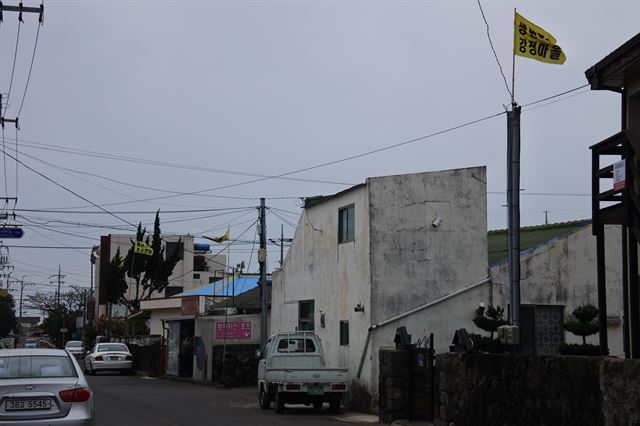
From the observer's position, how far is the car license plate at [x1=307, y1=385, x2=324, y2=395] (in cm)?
2008

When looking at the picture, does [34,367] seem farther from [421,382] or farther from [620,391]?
[421,382]

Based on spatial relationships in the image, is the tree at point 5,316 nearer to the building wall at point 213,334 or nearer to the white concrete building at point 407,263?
the building wall at point 213,334

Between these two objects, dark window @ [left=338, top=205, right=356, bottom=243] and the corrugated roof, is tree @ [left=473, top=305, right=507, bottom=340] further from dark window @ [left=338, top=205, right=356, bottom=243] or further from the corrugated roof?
dark window @ [left=338, top=205, right=356, bottom=243]

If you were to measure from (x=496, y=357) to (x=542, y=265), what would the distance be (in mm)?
9110

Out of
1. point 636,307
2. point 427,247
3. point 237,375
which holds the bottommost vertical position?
point 237,375

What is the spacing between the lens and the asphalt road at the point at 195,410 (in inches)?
698

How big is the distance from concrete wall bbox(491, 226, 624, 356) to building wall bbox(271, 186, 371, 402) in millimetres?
3562

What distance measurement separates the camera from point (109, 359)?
4019cm

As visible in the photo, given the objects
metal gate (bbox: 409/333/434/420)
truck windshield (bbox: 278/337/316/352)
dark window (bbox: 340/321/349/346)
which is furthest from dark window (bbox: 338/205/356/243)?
metal gate (bbox: 409/333/434/420)

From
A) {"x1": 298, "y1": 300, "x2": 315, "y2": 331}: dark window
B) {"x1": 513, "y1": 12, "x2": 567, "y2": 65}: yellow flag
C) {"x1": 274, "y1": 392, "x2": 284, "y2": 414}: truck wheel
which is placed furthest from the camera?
{"x1": 298, "y1": 300, "x2": 315, "y2": 331}: dark window

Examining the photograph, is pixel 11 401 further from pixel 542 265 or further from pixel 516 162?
pixel 542 265

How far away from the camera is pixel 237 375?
3031 centimetres

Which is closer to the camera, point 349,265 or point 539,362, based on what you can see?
point 539,362

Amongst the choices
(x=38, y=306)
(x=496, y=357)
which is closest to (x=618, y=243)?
(x=496, y=357)
